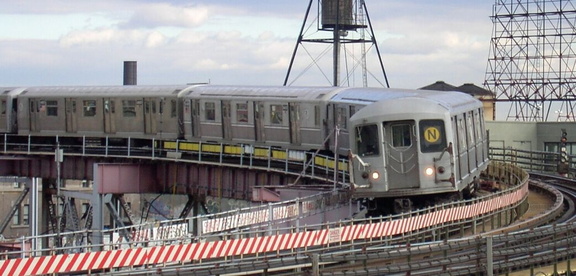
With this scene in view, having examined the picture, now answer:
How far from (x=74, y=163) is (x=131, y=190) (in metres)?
5.02

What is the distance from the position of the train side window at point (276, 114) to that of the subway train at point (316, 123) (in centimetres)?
4

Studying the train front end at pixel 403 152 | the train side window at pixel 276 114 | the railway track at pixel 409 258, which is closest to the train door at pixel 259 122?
the train side window at pixel 276 114

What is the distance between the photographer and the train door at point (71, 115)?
1975 inches

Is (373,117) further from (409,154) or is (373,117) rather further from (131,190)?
(131,190)

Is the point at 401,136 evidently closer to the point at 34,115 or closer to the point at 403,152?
the point at 403,152

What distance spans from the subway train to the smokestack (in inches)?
1383

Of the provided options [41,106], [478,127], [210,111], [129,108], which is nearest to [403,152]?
[478,127]

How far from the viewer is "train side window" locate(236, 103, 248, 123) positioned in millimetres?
43844

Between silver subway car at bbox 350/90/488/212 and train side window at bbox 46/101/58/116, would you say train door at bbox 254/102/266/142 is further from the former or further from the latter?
silver subway car at bbox 350/90/488/212

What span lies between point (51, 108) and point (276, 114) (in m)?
12.8

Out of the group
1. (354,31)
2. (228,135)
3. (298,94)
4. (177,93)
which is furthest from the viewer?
(354,31)

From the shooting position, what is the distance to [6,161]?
167 ft

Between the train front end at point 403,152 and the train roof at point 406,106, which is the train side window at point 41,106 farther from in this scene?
the train front end at point 403,152

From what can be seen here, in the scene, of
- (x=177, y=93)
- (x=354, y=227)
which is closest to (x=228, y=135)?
(x=177, y=93)
